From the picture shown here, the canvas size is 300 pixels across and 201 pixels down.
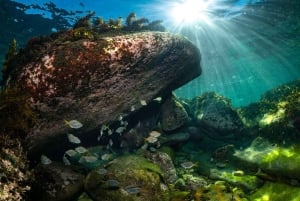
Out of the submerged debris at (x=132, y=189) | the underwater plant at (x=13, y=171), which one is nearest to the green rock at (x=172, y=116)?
the submerged debris at (x=132, y=189)

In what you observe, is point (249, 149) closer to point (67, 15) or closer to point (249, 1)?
point (249, 1)

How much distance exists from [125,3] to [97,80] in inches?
465

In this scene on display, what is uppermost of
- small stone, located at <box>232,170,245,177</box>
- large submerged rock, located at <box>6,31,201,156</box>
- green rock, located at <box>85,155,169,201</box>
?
large submerged rock, located at <box>6,31,201,156</box>

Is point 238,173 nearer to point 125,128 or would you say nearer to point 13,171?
point 125,128

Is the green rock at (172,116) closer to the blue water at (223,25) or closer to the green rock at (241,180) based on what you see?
the green rock at (241,180)

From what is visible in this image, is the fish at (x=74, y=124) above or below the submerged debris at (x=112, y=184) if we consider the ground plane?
above

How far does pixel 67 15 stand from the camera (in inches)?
836

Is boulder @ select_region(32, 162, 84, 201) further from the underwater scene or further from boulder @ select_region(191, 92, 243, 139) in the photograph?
boulder @ select_region(191, 92, 243, 139)

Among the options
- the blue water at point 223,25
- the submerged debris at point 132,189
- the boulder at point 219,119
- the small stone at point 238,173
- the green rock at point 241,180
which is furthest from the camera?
the blue water at point 223,25

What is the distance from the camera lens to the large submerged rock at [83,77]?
28.0 ft

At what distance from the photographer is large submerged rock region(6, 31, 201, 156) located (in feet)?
28.0

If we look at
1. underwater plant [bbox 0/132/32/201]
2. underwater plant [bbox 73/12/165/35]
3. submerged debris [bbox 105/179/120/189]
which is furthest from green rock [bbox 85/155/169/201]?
underwater plant [bbox 73/12/165/35]

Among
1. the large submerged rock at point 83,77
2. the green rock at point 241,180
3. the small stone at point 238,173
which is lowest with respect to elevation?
the green rock at point 241,180

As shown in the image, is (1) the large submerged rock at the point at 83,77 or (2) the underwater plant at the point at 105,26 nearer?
(1) the large submerged rock at the point at 83,77
